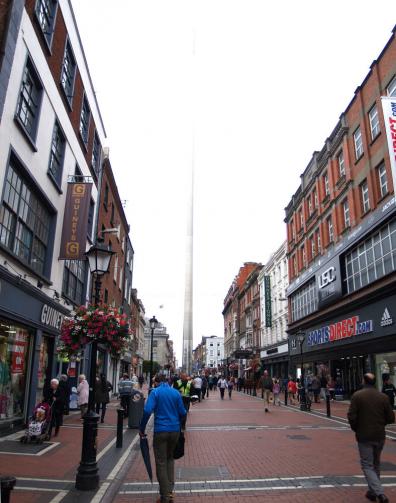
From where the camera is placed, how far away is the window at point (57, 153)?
16.0 metres

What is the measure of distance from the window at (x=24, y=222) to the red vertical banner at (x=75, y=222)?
0.75 m

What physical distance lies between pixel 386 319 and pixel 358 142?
11.3 meters

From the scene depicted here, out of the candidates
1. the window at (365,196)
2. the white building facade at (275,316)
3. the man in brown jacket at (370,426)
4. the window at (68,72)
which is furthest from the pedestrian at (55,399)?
the white building facade at (275,316)

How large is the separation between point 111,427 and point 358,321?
50.4 ft

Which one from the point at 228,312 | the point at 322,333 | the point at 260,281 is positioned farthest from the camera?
the point at 228,312

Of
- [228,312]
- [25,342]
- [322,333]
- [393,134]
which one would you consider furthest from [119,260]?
[228,312]

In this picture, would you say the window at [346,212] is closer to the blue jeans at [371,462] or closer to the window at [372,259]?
the window at [372,259]

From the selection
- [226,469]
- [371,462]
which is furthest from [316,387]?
[371,462]

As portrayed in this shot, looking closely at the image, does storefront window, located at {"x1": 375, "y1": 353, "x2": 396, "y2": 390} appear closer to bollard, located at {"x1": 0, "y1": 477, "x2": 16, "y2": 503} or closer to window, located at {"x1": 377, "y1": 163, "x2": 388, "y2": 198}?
window, located at {"x1": 377, "y1": 163, "x2": 388, "y2": 198}

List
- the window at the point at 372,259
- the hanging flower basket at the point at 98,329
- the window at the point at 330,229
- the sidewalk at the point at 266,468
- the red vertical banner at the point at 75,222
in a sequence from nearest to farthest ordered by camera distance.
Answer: the sidewalk at the point at 266,468
the hanging flower basket at the point at 98,329
the red vertical banner at the point at 75,222
the window at the point at 372,259
the window at the point at 330,229

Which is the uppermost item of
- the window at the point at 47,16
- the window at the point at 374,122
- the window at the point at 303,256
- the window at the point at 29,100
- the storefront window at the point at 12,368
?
the window at the point at 374,122

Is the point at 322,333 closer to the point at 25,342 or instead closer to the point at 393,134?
the point at 393,134

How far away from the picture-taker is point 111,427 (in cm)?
1493

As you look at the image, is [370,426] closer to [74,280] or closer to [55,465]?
[55,465]
